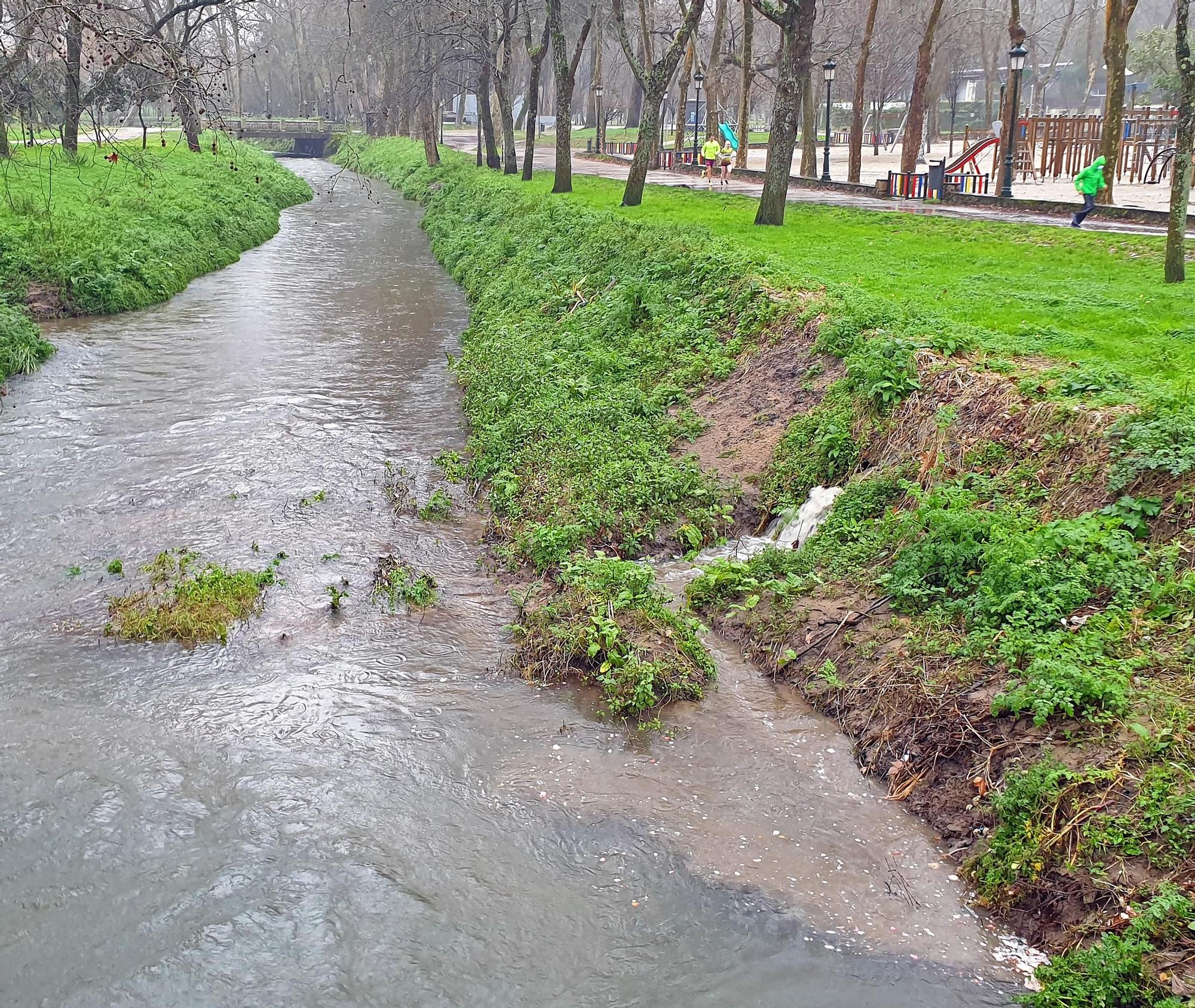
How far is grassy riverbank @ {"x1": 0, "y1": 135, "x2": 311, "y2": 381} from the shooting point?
1869 centimetres

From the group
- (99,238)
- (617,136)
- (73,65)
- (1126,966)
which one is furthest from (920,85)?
(617,136)

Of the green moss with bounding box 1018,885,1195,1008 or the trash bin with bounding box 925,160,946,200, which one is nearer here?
the green moss with bounding box 1018,885,1195,1008

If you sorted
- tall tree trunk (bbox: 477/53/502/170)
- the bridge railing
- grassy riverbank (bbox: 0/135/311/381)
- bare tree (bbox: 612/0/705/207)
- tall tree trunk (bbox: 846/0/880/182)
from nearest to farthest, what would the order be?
grassy riverbank (bbox: 0/135/311/381)
bare tree (bbox: 612/0/705/207)
tall tree trunk (bbox: 846/0/880/182)
tall tree trunk (bbox: 477/53/502/170)
the bridge railing

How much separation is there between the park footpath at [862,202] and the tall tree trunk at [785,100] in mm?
3757

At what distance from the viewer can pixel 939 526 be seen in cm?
755

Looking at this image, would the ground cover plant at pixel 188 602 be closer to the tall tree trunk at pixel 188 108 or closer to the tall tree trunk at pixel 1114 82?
the tall tree trunk at pixel 188 108

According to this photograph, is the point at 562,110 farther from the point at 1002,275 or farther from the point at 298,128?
the point at 298,128

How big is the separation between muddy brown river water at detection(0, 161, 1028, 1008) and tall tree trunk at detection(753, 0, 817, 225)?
11.7 metres

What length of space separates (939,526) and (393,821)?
424 centimetres

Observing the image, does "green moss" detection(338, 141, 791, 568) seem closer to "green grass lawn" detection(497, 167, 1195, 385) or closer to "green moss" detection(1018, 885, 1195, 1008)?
"green grass lawn" detection(497, 167, 1195, 385)

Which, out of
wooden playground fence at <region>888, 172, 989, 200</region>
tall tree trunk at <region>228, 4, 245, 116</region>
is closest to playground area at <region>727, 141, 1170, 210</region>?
wooden playground fence at <region>888, 172, 989, 200</region>

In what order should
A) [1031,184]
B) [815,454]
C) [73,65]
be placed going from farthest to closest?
1. [1031,184]
2. [815,454]
3. [73,65]

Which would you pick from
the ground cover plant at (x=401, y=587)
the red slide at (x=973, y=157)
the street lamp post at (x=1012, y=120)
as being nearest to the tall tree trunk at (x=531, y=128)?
the red slide at (x=973, y=157)

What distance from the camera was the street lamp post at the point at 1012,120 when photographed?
2322 centimetres
